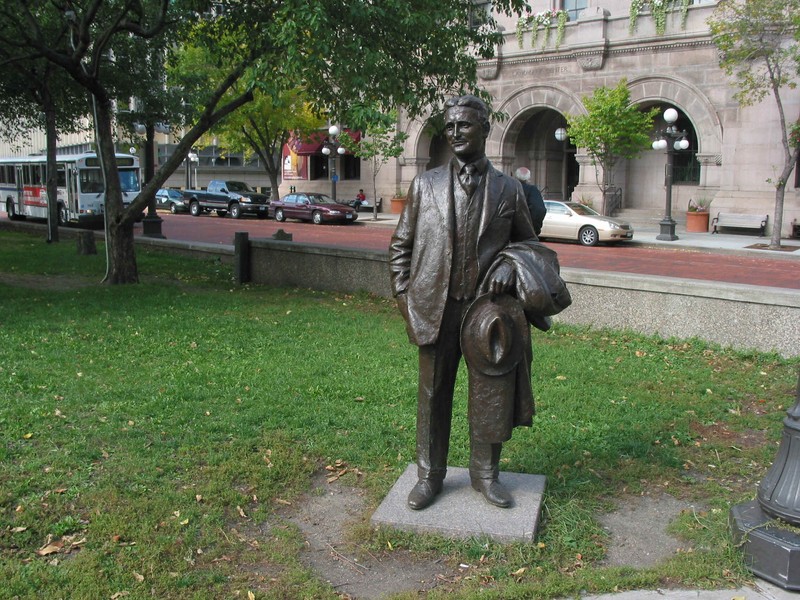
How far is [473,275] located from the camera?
4117mm

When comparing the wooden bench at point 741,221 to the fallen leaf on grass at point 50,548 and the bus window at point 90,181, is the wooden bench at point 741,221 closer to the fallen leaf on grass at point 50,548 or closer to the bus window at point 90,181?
the bus window at point 90,181

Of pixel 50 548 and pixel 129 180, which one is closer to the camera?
pixel 50 548

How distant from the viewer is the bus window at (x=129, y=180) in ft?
101

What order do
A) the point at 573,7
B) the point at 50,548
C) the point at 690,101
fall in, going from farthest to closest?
the point at 573,7
the point at 690,101
the point at 50,548

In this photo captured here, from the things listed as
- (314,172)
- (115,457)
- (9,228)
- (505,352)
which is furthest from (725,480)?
(314,172)

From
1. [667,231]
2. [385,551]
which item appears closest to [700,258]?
[667,231]

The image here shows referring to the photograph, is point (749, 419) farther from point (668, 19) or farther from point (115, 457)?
point (668, 19)

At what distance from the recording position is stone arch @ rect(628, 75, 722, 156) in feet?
92.3

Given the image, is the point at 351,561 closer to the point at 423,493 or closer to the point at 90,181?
the point at 423,493

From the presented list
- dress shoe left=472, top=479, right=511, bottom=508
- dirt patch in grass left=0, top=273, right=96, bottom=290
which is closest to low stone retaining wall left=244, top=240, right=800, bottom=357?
dress shoe left=472, top=479, right=511, bottom=508

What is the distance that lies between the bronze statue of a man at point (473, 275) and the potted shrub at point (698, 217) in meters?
26.2

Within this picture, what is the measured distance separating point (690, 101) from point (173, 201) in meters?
26.9

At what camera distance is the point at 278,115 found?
3722 centimetres

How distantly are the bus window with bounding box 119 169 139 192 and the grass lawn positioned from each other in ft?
72.6
